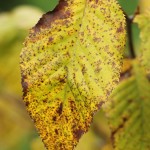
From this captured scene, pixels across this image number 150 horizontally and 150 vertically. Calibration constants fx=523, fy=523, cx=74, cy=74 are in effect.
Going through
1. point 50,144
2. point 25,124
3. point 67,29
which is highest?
point 67,29

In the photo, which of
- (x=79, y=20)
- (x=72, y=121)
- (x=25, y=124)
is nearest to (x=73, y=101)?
(x=72, y=121)

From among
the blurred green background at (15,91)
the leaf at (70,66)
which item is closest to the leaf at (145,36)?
the leaf at (70,66)

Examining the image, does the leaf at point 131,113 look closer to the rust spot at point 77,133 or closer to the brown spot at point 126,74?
the brown spot at point 126,74

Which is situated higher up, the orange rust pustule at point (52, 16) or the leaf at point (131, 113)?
A: the orange rust pustule at point (52, 16)

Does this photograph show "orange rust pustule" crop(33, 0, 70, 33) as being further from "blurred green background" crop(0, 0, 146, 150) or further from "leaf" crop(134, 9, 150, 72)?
"blurred green background" crop(0, 0, 146, 150)

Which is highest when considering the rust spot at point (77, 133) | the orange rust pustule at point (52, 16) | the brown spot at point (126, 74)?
the orange rust pustule at point (52, 16)

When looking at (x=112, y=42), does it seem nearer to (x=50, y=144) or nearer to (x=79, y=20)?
(x=79, y=20)
